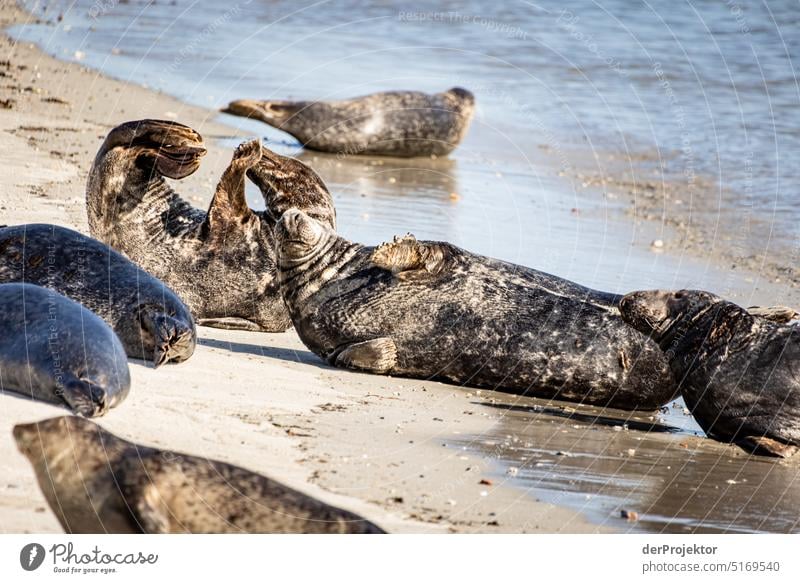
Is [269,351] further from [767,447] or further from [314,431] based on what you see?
[767,447]

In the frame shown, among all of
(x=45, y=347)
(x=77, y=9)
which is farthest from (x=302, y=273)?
(x=77, y=9)

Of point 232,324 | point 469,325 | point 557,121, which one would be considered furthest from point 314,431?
point 557,121

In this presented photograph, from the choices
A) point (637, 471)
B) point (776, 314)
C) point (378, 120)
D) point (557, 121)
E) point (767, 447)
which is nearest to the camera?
point (637, 471)

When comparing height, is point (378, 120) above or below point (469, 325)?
below

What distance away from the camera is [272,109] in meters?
16.9

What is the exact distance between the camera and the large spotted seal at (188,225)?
9.68 metres

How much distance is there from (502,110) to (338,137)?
3.68 metres

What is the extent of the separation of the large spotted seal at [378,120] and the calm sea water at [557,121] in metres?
0.34

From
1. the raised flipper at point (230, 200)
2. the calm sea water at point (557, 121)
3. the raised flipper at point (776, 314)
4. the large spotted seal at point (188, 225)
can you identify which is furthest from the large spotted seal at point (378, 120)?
the raised flipper at point (776, 314)

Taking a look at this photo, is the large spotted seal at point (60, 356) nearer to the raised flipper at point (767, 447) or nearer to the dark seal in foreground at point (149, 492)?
the dark seal in foreground at point (149, 492)

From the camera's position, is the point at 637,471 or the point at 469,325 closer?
the point at 637,471

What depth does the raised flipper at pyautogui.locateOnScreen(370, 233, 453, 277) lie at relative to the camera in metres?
8.91

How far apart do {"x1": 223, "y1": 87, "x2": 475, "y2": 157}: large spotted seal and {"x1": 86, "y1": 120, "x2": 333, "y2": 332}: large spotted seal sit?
6724 millimetres

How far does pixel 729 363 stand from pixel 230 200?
391 cm
